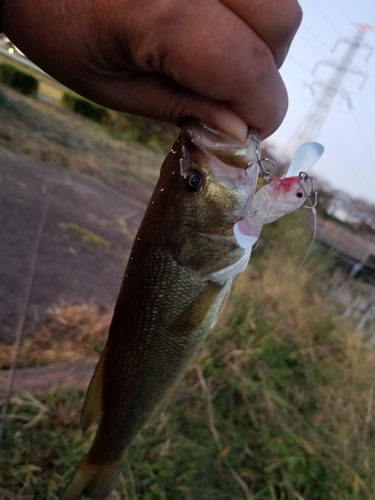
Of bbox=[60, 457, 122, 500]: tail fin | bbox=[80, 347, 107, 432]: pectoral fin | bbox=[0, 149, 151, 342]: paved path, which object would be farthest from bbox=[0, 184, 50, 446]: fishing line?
bbox=[80, 347, 107, 432]: pectoral fin

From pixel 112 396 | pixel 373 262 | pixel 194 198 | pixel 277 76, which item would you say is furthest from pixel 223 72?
pixel 373 262

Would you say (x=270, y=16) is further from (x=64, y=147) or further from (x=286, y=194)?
(x=64, y=147)


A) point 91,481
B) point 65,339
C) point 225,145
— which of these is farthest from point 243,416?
point 225,145

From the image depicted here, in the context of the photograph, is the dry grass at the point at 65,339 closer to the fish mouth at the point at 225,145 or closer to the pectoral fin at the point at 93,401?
the pectoral fin at the point at 93,401

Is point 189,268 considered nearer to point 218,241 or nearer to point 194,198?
point 218,241

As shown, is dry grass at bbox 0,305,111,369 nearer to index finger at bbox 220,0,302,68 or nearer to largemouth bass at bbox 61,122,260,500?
largemouth bass at bbox 61,122,260,500

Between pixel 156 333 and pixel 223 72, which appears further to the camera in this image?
pixel 156 333
